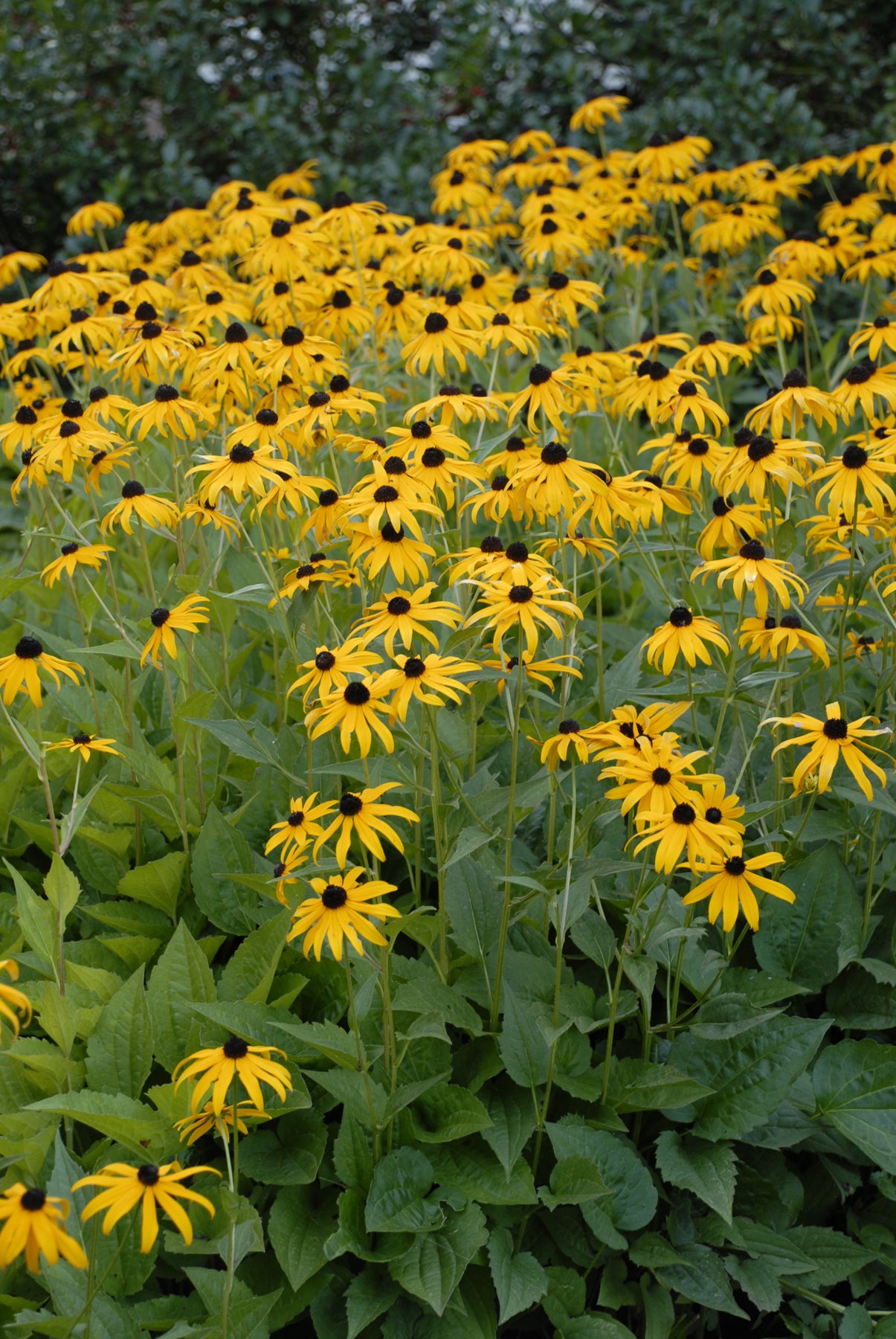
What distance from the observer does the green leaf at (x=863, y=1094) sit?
8.27 feet

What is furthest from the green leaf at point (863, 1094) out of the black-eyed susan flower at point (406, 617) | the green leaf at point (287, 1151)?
the black-eyed susan flower at point (406, 617)

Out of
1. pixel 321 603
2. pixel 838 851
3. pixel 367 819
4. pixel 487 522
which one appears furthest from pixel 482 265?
pixel 367 819

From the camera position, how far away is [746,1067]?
260cm

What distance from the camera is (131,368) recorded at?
3.49 m

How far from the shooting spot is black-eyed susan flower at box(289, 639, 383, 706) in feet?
7.39

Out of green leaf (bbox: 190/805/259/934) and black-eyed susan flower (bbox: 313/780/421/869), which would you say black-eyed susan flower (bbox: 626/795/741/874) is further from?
green leaf (bbox: 190/805/259/934)

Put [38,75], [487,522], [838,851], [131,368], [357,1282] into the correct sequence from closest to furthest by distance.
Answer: [357,1282] → [838,851] → [131,368] → [487,522] → [38,75]

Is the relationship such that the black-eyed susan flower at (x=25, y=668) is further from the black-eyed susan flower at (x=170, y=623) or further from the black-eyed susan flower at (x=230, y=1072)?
the black-eyed susan flower at (x=230, y=1072)

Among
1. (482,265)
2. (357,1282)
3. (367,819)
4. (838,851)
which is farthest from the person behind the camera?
(482,265)

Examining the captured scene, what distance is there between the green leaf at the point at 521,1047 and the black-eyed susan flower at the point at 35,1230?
108 centimetres

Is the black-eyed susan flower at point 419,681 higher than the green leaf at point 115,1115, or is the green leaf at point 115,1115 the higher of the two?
the black-eyed susan flower at point 419,681

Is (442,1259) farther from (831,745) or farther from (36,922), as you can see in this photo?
(831,745)

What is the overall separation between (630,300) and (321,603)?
2.83 meters

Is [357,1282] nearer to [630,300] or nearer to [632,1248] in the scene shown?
[632,1248]
